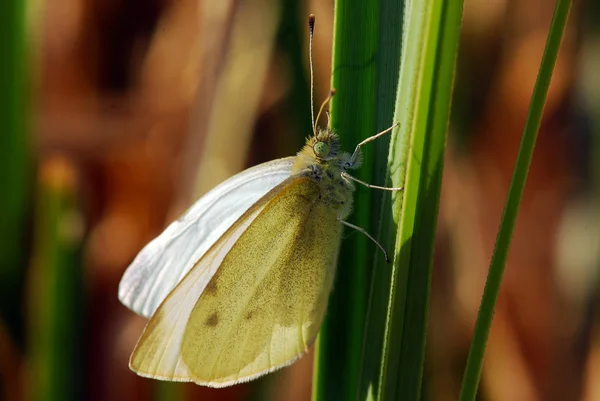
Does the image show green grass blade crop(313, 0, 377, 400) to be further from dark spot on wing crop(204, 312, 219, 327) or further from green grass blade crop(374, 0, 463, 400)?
dark spot on wing crop(204, 312, 219, 327)

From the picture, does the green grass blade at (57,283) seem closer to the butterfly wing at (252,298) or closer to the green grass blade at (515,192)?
the butterfly wing at (252,298)

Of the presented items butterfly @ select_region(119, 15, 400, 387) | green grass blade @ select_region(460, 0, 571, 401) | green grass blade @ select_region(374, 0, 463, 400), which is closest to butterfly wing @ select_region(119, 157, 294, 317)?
butterfly @ select_region(119, 15, 400, 387)

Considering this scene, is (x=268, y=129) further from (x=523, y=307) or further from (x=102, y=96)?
(x=523, y=307)

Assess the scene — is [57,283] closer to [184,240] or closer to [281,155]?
[184,240]

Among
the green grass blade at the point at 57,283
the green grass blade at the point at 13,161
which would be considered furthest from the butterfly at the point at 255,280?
the green grass blade at the point at 13,161

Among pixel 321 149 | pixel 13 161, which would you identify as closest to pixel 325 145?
pixel 321 149

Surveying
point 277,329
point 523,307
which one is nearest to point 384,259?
point 277,329
